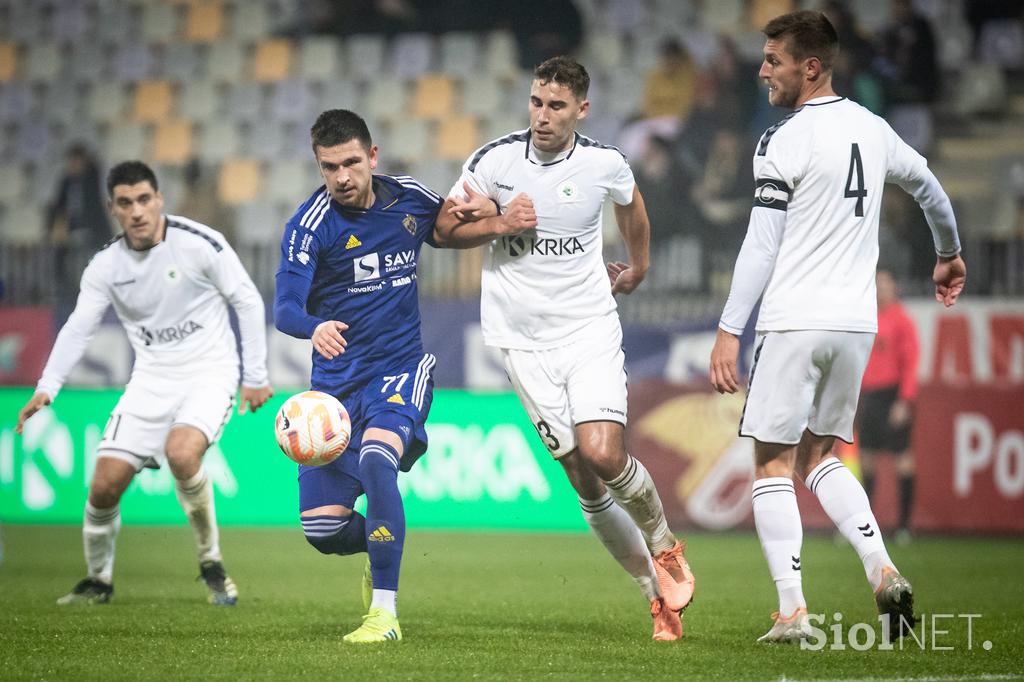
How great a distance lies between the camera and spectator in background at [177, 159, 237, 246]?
52.3ft

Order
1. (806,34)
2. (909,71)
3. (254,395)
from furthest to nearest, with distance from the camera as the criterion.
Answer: (909,71) < (254,395) < (806,34)

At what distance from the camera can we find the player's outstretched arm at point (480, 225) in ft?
21.2

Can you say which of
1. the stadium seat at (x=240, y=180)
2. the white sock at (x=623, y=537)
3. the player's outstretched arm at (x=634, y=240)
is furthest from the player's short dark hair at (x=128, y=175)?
the stadium seat at (x=240, y=180)

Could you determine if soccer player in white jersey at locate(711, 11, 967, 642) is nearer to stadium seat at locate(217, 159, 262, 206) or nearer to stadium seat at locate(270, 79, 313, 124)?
stadium seat at locate(217, 159, 262, 206)

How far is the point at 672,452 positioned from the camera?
12.8 meters

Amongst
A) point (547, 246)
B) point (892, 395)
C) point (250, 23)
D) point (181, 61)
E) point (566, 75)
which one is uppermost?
point (250, 23)

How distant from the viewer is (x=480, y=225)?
659cm

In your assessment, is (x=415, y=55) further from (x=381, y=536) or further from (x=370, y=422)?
(x=381, y=536)

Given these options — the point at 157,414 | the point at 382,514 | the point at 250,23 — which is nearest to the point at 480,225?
the point at 382,514

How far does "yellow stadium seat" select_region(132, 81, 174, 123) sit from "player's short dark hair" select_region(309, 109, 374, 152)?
496 inches

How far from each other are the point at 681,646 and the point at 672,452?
6.67 meters

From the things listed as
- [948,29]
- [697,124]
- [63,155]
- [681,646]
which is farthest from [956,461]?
[63,155]

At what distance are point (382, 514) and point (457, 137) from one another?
38.3 ft

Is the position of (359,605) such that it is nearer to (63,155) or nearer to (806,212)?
(806,212)
